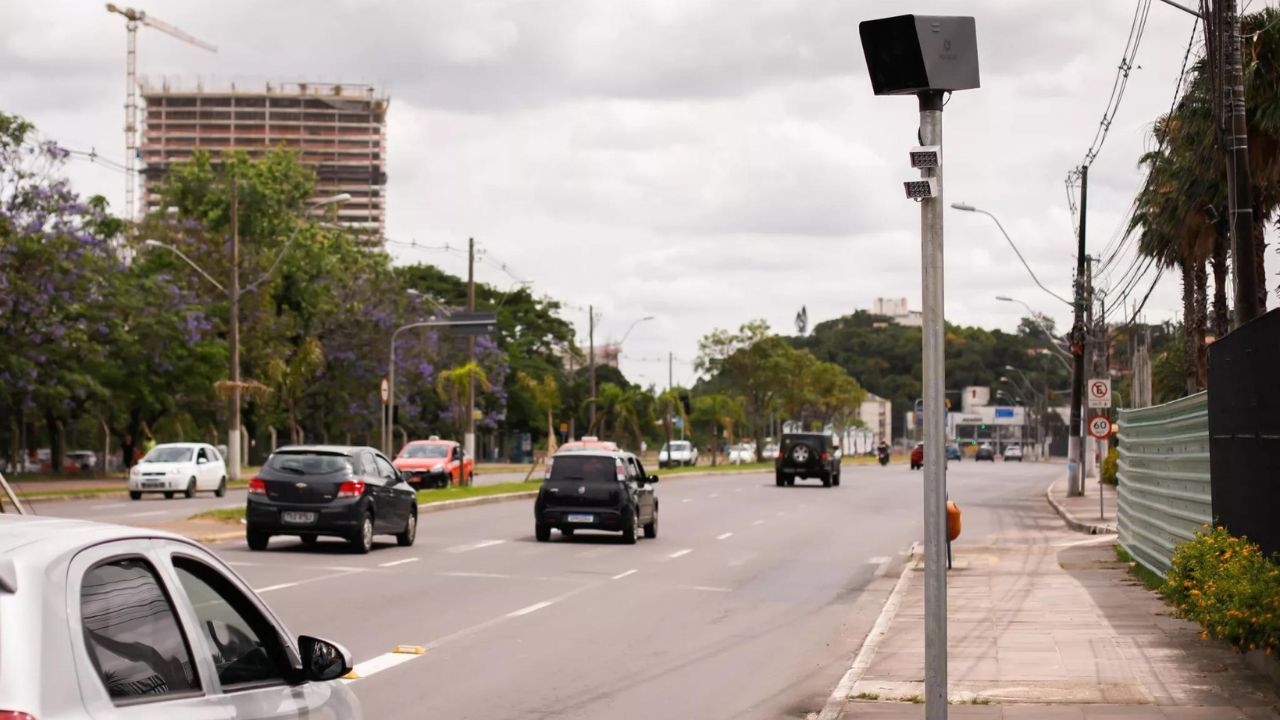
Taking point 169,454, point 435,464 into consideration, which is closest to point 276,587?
point 169,454

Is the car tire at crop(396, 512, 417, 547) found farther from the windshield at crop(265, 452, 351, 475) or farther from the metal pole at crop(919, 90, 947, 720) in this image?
the metal pole at crop(919, 90, 947, 720)

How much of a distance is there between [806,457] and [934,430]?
159 feet

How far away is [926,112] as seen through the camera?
6.96m

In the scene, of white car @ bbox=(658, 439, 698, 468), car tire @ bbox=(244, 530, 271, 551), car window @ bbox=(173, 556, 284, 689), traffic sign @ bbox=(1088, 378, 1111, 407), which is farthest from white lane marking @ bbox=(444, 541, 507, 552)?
white car @ bbox=(658, 439, 698, 468)

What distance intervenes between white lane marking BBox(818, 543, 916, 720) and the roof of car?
6238 millimetres

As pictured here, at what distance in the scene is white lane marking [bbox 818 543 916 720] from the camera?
1012 cm

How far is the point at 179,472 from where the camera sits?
134 feet

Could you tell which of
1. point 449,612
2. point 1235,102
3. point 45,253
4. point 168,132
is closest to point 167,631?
point 449,612

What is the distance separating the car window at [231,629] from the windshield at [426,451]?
44434 mm

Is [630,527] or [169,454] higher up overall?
[169,454]

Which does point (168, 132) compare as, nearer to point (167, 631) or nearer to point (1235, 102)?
point (1235, 102)

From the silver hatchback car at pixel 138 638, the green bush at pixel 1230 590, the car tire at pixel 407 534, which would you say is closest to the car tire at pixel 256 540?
the car tire at pixel 407 534

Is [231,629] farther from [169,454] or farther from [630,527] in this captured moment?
[169,454]

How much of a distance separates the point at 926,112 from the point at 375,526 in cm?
1710
